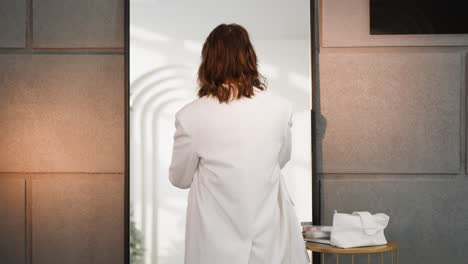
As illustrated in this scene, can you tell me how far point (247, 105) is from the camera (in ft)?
6.55

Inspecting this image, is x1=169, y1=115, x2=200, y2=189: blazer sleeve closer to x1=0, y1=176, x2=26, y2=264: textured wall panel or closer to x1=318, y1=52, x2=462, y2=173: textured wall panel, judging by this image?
x1=318, y1=52, x2=462, y2=173: textured wall panel

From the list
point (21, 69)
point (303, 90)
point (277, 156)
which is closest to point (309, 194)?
point (303, 90)

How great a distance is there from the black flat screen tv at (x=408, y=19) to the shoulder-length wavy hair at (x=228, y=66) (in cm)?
104

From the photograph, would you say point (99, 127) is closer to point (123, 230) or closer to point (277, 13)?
point (123, 230)

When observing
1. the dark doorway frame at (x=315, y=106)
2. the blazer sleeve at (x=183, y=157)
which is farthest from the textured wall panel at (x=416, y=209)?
the blazer sleeve at (x=183, y=157)

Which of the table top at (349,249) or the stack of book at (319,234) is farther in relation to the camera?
the stack of book at (319,234)

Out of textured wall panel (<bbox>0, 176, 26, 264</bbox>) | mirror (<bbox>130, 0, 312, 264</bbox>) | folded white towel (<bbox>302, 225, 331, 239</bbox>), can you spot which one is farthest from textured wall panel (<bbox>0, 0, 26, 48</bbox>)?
folded white towel (<bbox>302, 225, 331, 239</bbox>)

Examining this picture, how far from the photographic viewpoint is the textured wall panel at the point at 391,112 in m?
2.79

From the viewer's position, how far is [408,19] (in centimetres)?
280

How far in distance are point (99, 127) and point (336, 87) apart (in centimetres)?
126

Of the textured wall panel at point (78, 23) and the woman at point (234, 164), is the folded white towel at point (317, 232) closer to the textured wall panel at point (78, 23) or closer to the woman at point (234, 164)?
the woman at point (234, 164)

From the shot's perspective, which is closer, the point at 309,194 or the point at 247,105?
the point at 247,105

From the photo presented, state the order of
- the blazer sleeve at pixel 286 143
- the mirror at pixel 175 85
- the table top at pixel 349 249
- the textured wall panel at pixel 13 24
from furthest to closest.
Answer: the textured wall panel at pixel 13 24 → the mirror at pixel 175 85 → the table top at pixel 349 249 → the blazer sleeve at pixel 286 143

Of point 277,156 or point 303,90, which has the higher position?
point 303,90
